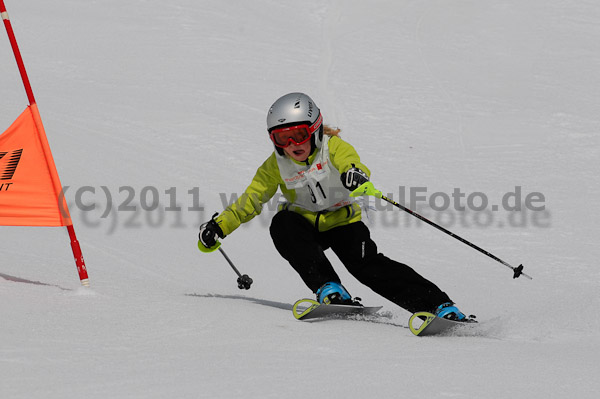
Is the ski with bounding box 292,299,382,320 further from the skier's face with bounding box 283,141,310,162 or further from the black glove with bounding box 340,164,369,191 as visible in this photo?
the skier's face with bounding box 283,141,310,162

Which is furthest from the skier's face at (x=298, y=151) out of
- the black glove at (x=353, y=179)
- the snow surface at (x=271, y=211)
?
the snow surface at (x=271, y=211)

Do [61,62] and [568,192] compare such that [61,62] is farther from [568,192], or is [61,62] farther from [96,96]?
[568,192]

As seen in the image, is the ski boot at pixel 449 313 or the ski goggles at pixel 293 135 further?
the ski goggles at pixel 293 135

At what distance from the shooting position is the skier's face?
15.7 ft

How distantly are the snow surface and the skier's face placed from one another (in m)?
1.03

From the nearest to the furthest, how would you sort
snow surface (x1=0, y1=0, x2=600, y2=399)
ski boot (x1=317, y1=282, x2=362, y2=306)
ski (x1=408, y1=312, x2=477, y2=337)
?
snow surface (x1=0, y1=0, x2=600, y2=399)
ski (x1=408, y1=312, x2=477, y2=337)
ski boot (x1=317, y1=282, x2=362, y2=306)

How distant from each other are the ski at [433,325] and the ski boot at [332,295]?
482 millimetres

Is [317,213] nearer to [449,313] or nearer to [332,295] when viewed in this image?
[332,295]

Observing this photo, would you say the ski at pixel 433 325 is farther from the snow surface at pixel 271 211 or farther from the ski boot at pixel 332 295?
the ski boot at pixel 332 295

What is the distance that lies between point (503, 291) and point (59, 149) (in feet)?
17.9

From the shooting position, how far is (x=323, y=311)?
14.5 feet

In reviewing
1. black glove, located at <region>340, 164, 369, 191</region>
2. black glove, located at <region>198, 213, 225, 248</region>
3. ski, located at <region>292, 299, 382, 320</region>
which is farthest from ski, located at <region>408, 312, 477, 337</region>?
black glove, located at <region>198, 213, 225, 248</region>

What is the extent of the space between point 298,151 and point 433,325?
1.45 metres

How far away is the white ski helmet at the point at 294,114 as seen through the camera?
4699mm
